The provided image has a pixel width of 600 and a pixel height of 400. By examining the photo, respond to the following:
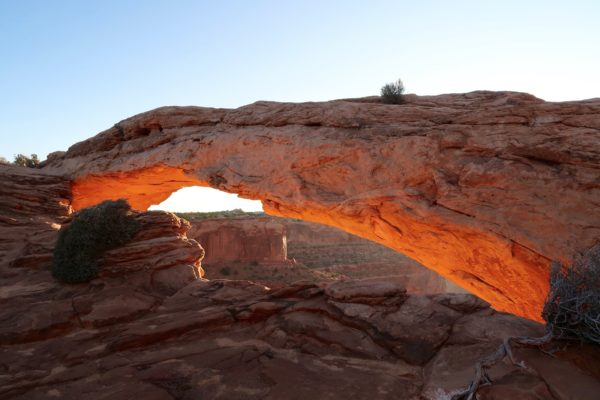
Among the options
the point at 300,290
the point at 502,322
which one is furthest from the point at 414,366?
the point at 300,290

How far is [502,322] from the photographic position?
643cm

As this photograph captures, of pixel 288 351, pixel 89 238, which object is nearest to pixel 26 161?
pixel 89 238

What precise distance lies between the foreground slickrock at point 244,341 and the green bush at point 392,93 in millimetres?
7018

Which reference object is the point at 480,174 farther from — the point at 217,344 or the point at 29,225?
the point at 29,225

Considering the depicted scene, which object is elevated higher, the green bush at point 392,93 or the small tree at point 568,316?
the green bush at point 392,93

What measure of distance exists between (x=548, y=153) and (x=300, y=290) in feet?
22.3

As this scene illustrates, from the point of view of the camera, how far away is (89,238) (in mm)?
10070

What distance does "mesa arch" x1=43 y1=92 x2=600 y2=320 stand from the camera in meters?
9.09

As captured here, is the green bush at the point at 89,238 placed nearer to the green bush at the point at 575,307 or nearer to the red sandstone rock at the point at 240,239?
the green bush at the point at 575,307

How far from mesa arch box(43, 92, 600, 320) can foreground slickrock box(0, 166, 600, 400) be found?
3228 mm

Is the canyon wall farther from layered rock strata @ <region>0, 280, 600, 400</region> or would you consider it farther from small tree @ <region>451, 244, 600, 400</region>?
small tree @ <region>451, 244, 600, 400</region>

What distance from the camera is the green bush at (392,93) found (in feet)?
41.4

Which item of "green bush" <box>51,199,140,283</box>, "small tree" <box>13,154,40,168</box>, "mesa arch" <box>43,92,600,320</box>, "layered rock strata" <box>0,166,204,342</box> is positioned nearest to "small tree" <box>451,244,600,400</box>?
"mesa arch" <box>43,92,600,320</box>

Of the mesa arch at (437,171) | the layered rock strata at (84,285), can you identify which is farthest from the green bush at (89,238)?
the mesa arch at (437,171)
